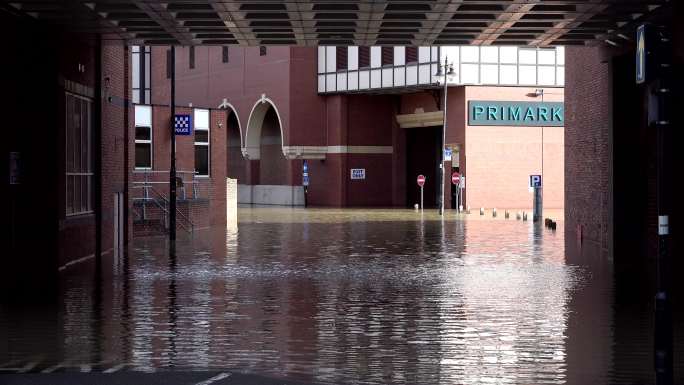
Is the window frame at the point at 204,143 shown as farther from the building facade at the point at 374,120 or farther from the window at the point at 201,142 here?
the building facade at the point at 374,120

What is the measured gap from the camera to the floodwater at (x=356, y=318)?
12.2 meters

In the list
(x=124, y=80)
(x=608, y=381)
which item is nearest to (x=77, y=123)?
(x=124, y=80)

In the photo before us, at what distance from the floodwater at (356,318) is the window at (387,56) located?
35.3m

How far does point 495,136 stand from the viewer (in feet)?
203

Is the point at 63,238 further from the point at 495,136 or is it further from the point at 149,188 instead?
the point at 495,136

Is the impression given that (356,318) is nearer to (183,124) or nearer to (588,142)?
(588,142)

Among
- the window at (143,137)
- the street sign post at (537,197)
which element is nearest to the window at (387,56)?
the street sign post at (537,197)

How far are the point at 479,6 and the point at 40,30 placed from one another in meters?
8.76

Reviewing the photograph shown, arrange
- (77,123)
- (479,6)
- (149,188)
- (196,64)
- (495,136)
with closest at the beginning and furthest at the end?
(479,6) < (77,123) < (149,188) < (495,136) < (196,64)

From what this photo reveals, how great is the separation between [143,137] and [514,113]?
25587 millimetres

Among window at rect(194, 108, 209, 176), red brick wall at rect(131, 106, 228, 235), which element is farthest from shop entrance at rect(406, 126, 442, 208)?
window at rect(194, 108, 209, 176)

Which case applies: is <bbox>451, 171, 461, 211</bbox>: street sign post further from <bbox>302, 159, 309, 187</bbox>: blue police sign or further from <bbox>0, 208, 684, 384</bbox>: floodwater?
<bbox>0, 208, 684, 384</bbox>: floodwater

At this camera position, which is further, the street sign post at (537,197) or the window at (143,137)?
the street sign post at (537,197)

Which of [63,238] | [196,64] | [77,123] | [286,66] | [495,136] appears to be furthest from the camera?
[196,64]
